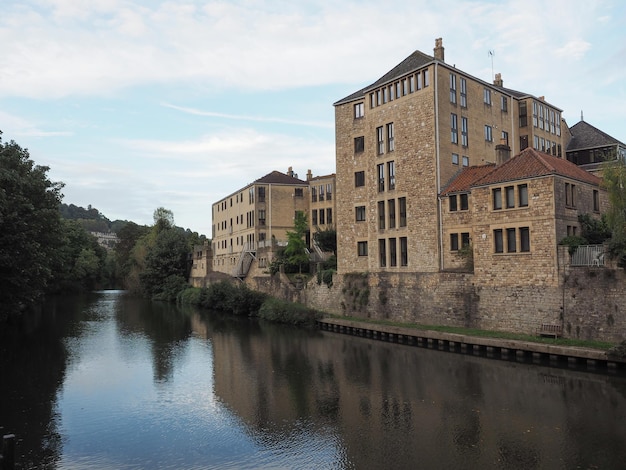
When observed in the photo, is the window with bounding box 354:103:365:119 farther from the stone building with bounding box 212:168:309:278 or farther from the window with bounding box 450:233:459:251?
the stone building with bounding box 212:168:309:278

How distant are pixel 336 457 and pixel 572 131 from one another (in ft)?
144

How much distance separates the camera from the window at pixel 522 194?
28531 millimetres

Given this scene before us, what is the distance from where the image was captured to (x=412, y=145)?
36156mm

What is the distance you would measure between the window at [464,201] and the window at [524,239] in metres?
5.14

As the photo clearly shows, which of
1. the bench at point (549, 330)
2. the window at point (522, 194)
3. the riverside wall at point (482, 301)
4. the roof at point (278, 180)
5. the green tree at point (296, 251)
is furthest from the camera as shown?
the roof at point (278, 180)

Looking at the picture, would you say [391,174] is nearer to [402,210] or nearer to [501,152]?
[402,210]

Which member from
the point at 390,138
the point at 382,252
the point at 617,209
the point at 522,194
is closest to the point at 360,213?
the point at 382,252

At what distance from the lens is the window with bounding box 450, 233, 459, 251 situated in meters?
33.8

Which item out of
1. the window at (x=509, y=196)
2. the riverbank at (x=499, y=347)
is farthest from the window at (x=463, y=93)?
the riverbank at (x=499, y=347)

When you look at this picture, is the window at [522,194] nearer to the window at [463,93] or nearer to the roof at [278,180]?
the window at [463,93]

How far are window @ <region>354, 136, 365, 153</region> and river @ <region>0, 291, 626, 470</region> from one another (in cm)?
1555

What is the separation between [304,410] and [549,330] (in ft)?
47.2

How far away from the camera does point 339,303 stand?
4141 cm

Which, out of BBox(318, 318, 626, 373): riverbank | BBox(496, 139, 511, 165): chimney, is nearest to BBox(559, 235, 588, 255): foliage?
BBox(318, 318, 626, 373): riverbank
